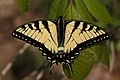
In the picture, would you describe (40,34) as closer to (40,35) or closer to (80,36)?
(40,35)

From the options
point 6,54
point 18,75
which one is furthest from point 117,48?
point 6,54

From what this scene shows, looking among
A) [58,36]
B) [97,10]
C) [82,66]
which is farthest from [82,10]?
[58,36]

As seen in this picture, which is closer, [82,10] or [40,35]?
[82,10]

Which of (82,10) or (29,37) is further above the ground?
(82,10)

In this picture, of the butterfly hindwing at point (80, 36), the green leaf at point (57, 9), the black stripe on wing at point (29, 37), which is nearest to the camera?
the green leaf at point (57, 9)

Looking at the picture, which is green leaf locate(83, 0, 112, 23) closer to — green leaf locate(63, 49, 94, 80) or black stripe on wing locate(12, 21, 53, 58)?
green leaf locate(63, 49, 94, 80)


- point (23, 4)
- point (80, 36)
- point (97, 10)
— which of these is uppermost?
point (23, 4)

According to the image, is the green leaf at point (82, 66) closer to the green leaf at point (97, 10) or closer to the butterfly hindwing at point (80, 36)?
the butterfly hindwing at point (80, 36)

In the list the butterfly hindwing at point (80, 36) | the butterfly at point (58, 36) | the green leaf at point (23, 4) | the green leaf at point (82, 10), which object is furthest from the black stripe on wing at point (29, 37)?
the green leaf at point (82, 10)
